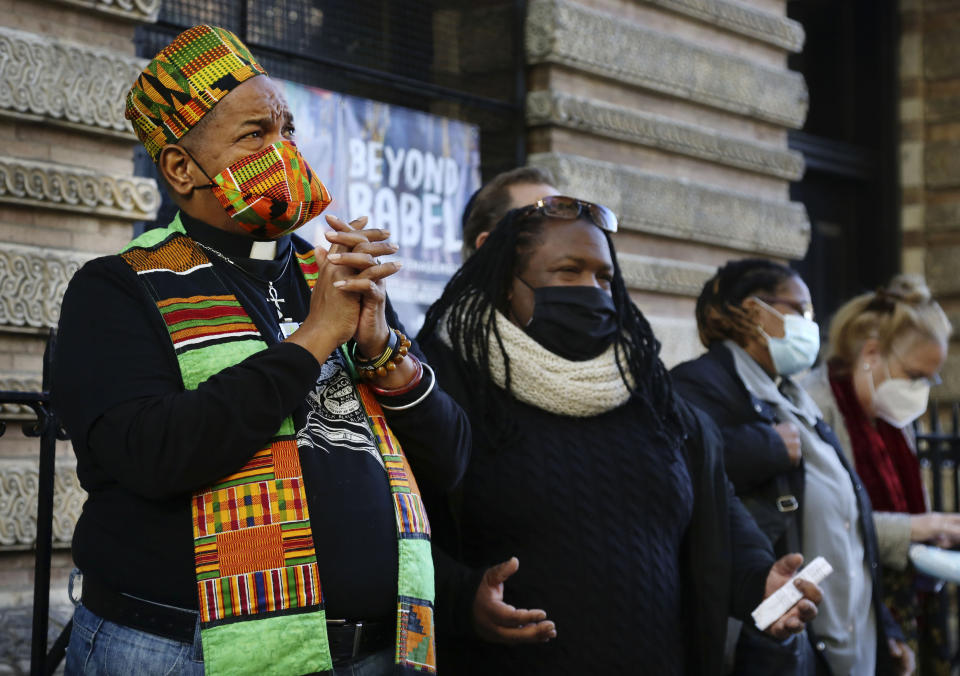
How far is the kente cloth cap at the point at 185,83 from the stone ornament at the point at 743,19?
5454mm

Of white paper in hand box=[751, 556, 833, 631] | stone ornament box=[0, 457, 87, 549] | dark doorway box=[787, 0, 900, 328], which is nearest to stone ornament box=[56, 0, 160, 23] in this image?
stone ornament box=[0, 457, 87, 549]

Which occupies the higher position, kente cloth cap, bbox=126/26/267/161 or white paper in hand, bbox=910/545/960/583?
kente cloth cap, bbox=126/26/267/161

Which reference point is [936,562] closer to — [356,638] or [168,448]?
[356,638]

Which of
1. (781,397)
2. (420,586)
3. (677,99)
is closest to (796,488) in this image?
(781,397)

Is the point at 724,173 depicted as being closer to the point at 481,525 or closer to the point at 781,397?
the point at 781,397

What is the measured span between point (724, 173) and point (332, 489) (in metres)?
6.26

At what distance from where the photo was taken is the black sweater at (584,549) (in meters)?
2.88

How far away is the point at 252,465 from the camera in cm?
213

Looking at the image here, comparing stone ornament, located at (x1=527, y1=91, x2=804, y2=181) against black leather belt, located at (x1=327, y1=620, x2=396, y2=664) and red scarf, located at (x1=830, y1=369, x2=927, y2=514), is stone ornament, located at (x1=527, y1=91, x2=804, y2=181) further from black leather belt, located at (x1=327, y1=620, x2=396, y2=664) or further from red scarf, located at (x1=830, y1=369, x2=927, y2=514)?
black leather belt, located at (x1=327, y1=620, x2=396, y2=664)

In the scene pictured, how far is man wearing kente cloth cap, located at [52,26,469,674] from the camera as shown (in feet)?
6.79

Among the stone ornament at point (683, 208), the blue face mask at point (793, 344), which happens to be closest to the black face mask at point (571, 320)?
the blue face mask at point (793, 344)

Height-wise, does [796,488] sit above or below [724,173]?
below

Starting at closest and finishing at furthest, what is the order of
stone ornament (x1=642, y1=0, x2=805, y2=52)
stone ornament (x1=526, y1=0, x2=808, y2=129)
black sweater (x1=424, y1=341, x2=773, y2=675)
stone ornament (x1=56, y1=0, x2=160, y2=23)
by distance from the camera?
black sweater (x1=424, y1=341, x2=773, y2=675) → stone ornament (x1=56, y1=0, x2=160, y2=23) → stone ornament (x1=526, y1=0, x2=808, y2=129) → stone ornament (x1=642, y1=0, x2=805, y2=52)

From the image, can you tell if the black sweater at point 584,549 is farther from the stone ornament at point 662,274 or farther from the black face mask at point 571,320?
the stone ornament at point 662,274
